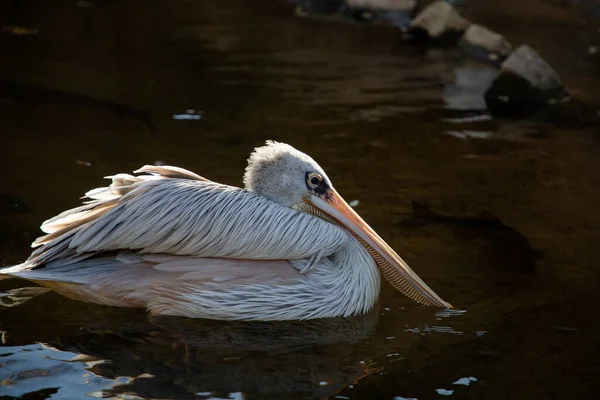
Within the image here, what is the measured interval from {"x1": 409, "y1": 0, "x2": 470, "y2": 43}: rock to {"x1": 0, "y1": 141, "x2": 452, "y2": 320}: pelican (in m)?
6.09

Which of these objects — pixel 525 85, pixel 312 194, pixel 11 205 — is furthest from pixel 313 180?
pixel 525 85

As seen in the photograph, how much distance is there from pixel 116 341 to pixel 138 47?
18.2ft

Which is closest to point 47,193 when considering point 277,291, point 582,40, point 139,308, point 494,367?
point 139,308

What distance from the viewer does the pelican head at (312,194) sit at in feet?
13.6

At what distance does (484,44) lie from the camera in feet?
30.1

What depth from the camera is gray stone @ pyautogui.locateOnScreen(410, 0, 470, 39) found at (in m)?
9.73

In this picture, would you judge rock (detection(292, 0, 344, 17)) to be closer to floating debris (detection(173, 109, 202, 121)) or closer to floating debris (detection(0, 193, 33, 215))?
floating debris (detection(173, 109, 202, 121))

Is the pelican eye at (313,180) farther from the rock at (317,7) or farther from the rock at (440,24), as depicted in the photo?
the rock at (317,7)

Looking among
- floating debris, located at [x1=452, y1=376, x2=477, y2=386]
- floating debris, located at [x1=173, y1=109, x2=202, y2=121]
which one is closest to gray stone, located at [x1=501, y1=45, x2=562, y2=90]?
floating debris, located at [x1=173, y1=109, x2=202, y2=121]

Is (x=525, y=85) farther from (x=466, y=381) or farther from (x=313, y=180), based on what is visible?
(x=466, y=381)

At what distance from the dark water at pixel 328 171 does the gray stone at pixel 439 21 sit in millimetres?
423

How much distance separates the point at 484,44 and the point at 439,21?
76 cm

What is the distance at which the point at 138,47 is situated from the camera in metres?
8.83

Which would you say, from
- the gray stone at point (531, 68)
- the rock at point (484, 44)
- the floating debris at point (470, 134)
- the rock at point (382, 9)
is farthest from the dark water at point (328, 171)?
the rock at point (382, 9)
